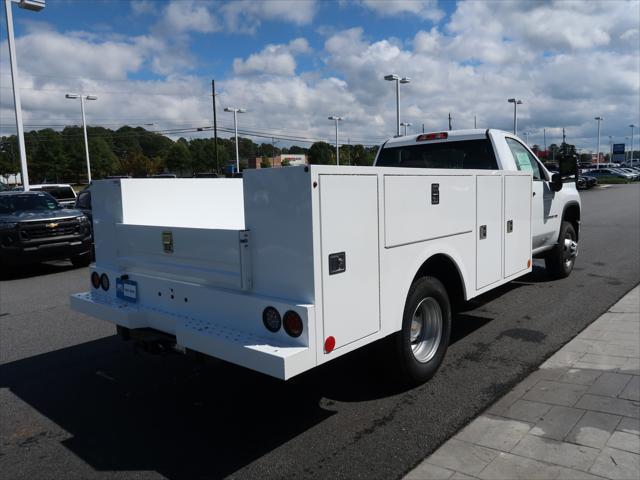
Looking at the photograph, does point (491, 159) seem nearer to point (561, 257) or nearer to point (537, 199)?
point (537, 199)

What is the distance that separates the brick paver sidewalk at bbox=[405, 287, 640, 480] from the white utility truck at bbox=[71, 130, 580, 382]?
77cm

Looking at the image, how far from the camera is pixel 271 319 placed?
336cm

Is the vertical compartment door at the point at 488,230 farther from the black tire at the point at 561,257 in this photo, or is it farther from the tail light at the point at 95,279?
the tail light at the point at 95,279

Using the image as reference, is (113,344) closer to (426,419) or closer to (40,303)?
(40,303)

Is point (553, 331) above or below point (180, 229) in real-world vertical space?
below

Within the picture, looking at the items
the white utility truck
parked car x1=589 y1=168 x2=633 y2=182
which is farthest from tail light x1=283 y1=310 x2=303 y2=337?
parked car x1=589 y1=168 x2=633 y2=182

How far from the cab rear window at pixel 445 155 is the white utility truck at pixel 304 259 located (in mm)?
836

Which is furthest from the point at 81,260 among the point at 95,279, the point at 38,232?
the point at 95,279

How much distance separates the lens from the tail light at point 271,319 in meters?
3.32

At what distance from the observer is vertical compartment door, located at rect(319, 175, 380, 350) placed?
10.7 ft

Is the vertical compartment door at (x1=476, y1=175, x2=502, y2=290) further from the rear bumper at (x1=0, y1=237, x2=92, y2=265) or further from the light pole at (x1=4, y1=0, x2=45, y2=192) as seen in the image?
the light pole at (x1=4, y1=0, x2=45, y2=192)

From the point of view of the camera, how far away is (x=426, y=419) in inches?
154

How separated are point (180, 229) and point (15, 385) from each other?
232 cm

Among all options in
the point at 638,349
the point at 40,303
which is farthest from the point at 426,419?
the point at 40,303
